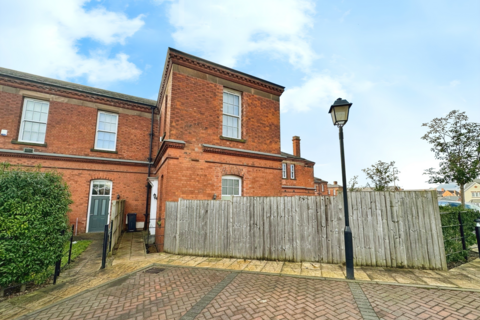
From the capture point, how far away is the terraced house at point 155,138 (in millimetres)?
9117

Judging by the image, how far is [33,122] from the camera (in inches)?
455

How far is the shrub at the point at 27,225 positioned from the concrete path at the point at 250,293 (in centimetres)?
58

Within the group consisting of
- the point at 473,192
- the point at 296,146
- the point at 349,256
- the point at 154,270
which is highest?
the point at 296,146

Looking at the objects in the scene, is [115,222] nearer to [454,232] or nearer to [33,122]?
[33,122]

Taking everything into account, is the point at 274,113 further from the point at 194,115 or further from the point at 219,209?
the point at 219,209

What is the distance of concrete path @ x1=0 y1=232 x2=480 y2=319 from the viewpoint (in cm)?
354

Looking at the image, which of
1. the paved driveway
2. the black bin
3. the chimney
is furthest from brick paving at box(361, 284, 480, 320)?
the chimney

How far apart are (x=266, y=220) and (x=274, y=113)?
6.72 meters

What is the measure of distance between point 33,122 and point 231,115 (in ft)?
35.3

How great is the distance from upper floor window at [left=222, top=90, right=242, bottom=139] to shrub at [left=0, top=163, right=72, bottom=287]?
271 inches

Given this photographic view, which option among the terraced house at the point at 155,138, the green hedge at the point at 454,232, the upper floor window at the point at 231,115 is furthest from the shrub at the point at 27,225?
the green hedge at the point at 454,232

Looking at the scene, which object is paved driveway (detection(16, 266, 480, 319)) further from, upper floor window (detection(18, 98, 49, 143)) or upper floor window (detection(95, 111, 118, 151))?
upper floor window (detection(18, 98, 49, 143))

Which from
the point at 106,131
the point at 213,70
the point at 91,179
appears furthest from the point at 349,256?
the point at 106,131

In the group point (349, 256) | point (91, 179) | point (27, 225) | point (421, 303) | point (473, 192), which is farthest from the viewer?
point (473, 192)
